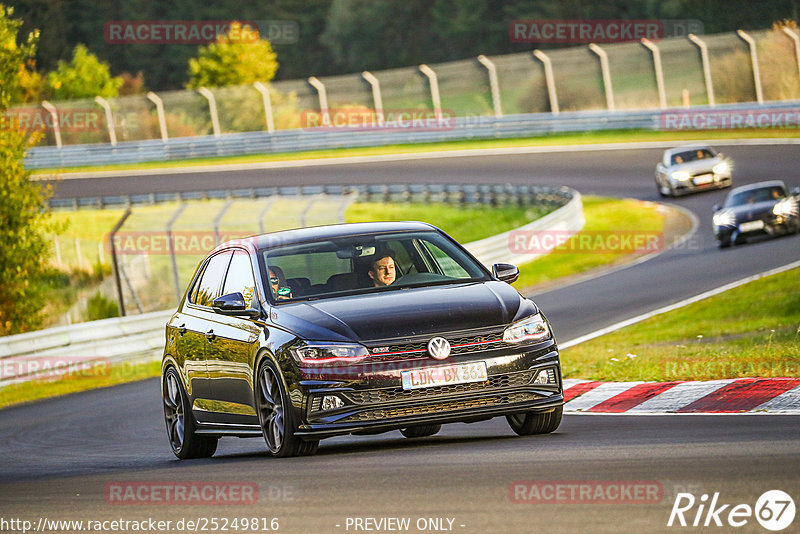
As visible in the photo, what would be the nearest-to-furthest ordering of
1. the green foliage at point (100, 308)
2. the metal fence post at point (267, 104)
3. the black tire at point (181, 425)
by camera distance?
the black tire at point (181, 425)
the green foliage at point (100, 308)
the metal fence post at point (267, 104)

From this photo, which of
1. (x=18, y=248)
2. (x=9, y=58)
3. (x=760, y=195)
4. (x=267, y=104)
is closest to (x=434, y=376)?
(x=760, y=195)

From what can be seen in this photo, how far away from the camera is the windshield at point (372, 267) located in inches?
365

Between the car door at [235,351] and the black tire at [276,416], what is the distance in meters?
0.19

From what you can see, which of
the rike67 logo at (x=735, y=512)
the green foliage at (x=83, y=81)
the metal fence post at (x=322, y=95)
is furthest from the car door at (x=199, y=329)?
the green foliage at (x=83, y=81)

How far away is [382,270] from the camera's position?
943 cm

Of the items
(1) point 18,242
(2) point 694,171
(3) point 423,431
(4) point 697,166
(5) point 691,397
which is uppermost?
(5) point 691,397

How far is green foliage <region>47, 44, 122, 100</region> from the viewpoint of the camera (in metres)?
76.4

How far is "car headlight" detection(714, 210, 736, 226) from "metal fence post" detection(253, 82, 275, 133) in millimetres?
32564

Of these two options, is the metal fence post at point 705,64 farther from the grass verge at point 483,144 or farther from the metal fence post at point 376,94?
the metal fence post at point 376,94

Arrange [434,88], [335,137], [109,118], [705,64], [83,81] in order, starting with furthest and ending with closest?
[83,81] < [109,118] < [335,137] < [434,88] < [705,64]

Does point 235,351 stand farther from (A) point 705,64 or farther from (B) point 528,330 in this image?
(A) point 705,64

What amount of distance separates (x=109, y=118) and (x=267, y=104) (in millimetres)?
6969

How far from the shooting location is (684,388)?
10.8 metres

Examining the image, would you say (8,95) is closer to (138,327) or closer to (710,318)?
(138,327)
